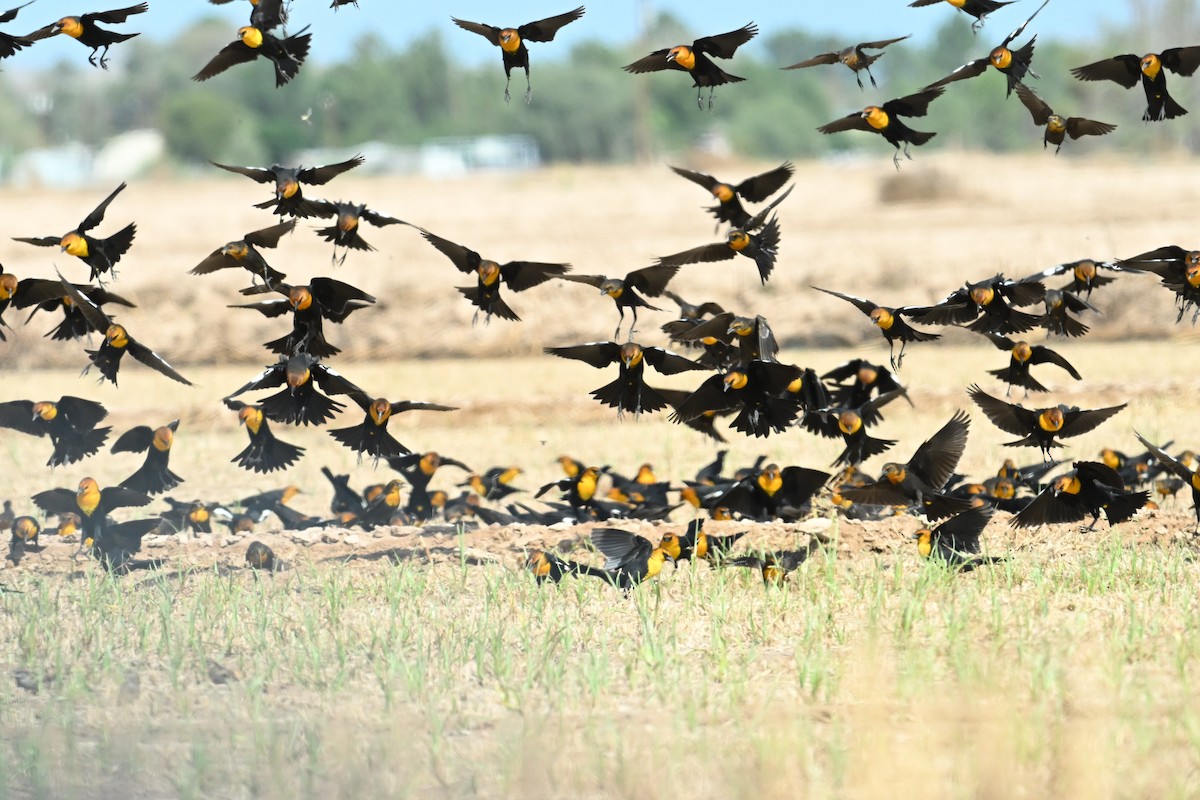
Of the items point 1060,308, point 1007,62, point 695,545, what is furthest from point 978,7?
point 695,545

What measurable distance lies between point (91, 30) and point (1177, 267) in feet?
18.5

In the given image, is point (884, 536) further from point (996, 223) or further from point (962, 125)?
point (962, 125)

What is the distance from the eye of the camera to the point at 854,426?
740cm

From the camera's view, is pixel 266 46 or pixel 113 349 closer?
pixel 266 46

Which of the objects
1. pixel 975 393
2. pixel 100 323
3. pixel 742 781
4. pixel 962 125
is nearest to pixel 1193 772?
pixel 742 781

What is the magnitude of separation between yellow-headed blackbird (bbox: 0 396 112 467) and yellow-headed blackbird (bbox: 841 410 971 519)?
13.6ft

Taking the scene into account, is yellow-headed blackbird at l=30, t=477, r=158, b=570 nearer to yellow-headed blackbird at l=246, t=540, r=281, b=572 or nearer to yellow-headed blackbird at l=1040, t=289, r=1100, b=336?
yellow-headed blackbird at l=246, t=540, r=281, b=572

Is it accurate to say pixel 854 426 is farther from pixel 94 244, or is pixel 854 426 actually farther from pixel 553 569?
pixel 94 244

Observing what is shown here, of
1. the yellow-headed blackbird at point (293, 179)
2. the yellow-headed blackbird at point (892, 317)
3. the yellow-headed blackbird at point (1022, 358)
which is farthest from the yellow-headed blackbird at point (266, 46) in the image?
the yellow-headed blackbird at point (1022, 358)

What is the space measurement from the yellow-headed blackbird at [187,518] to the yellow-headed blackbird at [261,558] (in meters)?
1.06

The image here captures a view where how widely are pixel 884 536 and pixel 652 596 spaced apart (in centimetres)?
159

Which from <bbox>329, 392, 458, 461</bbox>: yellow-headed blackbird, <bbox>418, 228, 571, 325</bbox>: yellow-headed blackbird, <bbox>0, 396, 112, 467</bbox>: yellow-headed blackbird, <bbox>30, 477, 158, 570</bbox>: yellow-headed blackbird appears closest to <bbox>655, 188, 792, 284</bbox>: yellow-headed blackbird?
<bbox>418, 228, 571, 325</bbox>: yellow-headed blackbird

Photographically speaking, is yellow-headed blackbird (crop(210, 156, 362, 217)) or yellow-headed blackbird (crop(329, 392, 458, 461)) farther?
yellow-headed blackbird (crop(329, 392, 458, 461))

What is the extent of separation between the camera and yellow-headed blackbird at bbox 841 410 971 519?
701 centimetres
